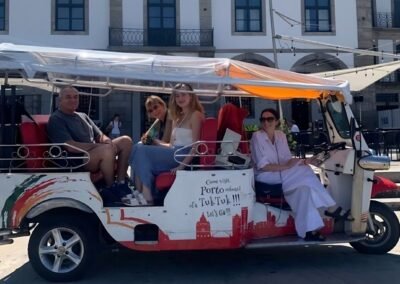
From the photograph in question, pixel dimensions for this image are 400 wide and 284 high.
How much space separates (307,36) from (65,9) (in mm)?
14730

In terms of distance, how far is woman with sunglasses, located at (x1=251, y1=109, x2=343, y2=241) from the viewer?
5.88 m

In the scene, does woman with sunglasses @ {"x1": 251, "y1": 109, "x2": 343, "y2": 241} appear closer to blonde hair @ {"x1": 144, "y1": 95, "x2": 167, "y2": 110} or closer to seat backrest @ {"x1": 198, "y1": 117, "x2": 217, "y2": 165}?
seat backrest @ {"x1": 198, "y1": 117, "x2": 217, "y2": 165}

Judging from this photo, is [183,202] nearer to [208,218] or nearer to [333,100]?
[208,218]

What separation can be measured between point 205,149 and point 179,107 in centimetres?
87

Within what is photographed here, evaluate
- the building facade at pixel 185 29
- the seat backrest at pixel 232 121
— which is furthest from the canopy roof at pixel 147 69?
the building facade at pixel 185 29

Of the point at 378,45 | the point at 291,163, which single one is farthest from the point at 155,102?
the point at 378,45

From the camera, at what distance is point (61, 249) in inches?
219

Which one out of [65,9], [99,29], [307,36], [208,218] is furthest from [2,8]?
[208,218]

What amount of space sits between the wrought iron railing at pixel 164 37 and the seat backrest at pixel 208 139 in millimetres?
24075

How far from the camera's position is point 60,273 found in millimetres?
5531

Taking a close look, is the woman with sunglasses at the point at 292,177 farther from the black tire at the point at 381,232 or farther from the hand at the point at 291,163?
the black tire at the point at 381,232

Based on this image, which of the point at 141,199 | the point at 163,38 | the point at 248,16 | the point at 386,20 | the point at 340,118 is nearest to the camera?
the point at 141,199

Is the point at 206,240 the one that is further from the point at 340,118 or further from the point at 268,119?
the point at 340,118

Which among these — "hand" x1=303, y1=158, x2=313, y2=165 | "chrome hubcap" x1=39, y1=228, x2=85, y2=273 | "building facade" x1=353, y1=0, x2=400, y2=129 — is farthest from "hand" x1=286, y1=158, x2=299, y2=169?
"building facade" x1=353, y1=0, x2=400, y2=129
